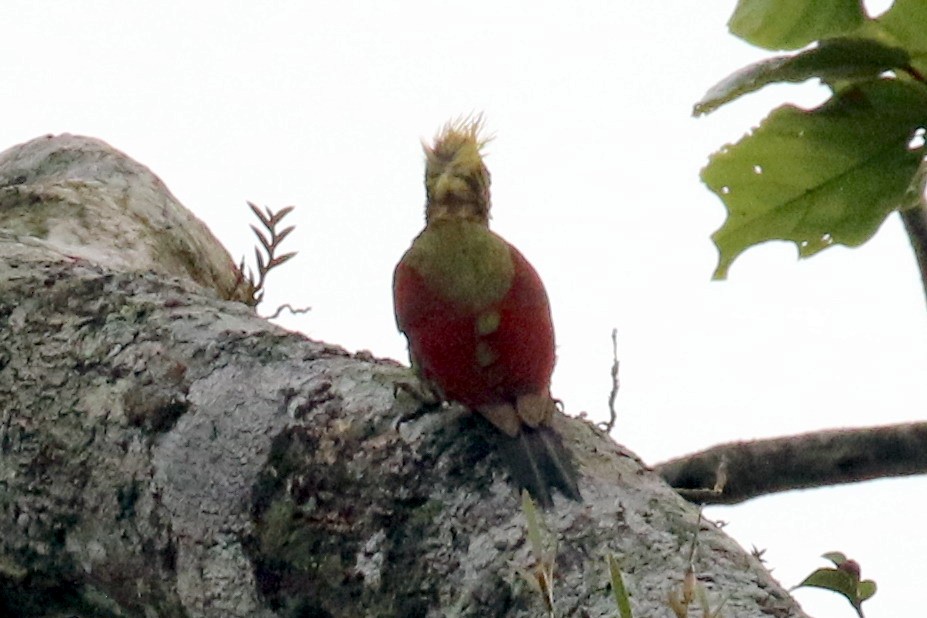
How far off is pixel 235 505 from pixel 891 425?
94 cm

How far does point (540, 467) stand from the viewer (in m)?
1.40

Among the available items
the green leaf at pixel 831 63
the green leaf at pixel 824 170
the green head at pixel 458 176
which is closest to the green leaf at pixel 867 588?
the green leaf at pixel 824 170

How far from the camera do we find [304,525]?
4.82 feet

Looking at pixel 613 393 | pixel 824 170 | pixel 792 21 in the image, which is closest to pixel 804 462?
pixel 613 393

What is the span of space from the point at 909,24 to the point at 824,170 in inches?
5.2

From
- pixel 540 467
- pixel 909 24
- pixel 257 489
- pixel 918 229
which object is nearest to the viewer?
pixel 909 24

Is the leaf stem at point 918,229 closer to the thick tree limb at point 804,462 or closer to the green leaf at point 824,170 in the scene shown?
the green leaf at point 824,170

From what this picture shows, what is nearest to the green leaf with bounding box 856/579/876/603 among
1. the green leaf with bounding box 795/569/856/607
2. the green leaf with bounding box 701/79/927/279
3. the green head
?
the green leaf with bounding box 795/569/856/607

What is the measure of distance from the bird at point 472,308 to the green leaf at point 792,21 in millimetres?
788

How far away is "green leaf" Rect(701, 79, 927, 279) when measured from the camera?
0.98 metres

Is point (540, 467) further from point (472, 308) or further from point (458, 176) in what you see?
point (458, 176)

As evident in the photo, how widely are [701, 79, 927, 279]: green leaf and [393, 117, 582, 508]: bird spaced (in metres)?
0.66

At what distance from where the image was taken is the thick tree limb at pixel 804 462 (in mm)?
1793

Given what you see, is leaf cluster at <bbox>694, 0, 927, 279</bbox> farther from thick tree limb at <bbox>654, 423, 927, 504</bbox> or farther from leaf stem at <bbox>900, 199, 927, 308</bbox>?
thick tree limb at <bbox>654, 423, 927, 504</bbox>
